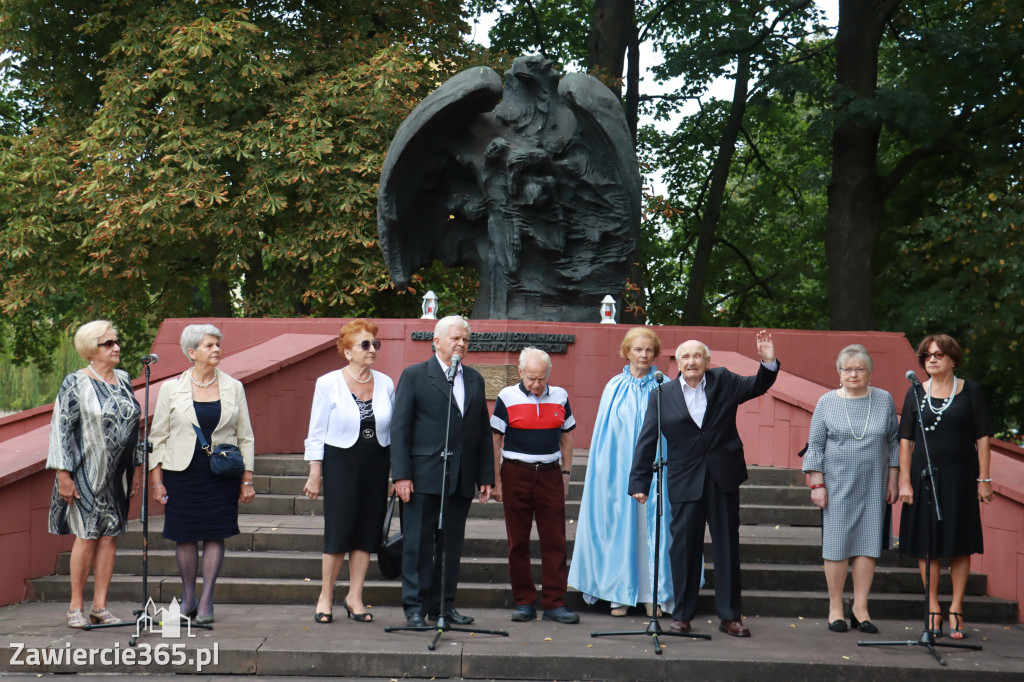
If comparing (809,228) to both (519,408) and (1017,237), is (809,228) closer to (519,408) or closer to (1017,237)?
(1017,237)

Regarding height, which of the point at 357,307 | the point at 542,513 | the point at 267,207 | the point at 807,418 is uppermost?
the point at 267,207

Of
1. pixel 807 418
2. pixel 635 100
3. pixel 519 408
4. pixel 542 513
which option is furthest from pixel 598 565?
pixel 635 100

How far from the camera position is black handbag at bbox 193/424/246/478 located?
19.2 ft

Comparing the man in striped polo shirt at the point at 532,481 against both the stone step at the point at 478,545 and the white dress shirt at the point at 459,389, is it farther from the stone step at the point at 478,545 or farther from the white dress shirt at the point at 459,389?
the stone step at the point at 478,545

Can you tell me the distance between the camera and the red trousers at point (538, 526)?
610 cm

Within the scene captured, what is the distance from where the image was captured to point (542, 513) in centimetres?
613

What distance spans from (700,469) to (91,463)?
11.4 ft

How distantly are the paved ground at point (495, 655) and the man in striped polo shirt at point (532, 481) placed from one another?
0.35 m

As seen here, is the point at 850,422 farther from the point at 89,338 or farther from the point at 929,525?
the point at 89,338

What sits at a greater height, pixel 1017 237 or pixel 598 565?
pixel 1017 237

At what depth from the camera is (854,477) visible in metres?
6.14

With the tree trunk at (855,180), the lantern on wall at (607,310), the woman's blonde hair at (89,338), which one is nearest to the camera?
the woman's blonde hair at (89,338)

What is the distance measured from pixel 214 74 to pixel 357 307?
4.40 m

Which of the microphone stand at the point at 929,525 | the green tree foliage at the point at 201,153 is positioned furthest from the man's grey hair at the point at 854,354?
the green tree foliage at the point at 201,153
